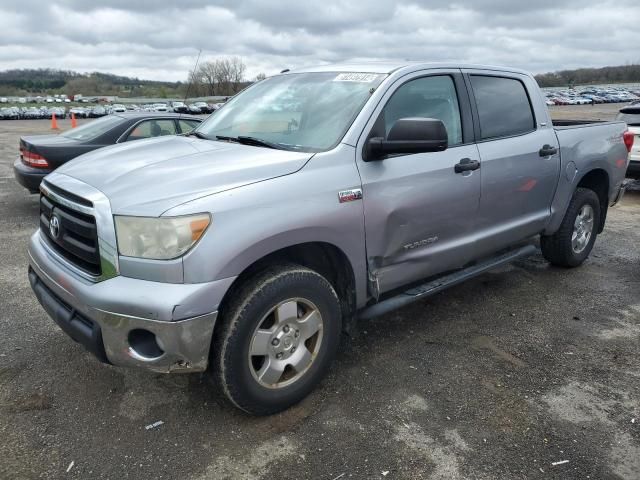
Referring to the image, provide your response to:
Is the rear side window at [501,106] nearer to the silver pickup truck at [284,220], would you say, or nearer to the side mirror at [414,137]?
the silver pickup truck at [284,220]

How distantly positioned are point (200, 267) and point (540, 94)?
3624mm

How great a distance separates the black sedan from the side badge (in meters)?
5.44

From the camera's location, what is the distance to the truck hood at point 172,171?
254 cm

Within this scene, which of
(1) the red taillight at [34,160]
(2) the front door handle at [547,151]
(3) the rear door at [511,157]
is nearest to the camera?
(3) the rear door at [511,157]

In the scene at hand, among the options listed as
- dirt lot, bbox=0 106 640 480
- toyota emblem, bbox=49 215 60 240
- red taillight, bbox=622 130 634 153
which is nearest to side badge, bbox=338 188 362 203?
dirt lot, bbox=0 106 640 480

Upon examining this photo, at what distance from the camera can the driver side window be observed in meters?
3.39

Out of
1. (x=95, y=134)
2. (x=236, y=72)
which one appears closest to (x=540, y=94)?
(x=95, y=134)

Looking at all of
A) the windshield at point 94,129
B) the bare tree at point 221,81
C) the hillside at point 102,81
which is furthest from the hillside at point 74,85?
the windshield at point 94,129

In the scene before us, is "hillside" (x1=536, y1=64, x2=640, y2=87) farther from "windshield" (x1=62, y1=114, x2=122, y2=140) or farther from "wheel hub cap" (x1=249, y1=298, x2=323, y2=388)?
"wheel hub cap" (x1=249, y1=298, x2=323, y2=388)

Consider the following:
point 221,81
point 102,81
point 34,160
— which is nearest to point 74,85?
point 102,81

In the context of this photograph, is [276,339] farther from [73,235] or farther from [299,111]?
[299,111]

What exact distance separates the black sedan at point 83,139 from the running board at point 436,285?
5.42 metres

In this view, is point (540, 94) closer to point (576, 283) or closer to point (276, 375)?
point (576, 283)

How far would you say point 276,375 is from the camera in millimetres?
2865
